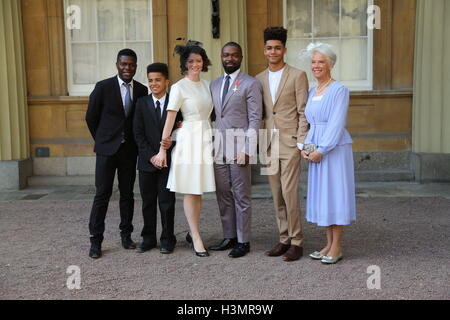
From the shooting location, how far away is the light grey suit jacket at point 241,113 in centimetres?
490

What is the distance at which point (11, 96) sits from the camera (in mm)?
8719

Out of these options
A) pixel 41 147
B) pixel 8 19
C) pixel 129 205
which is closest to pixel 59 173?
pixel 41 147

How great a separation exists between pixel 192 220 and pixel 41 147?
4.87 metres

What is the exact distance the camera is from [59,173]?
9148 millimetres

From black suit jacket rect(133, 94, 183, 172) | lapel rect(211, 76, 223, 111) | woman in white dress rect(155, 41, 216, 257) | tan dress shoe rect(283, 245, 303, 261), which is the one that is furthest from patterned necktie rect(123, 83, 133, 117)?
tan dress shoe rect(283, 245, 303, 261)

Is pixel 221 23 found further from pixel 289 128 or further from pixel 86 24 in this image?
pixel 289 128

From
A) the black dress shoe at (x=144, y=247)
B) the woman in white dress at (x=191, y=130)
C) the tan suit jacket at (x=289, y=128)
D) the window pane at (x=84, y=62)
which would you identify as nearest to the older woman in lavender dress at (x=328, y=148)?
the tan suit jacket at (x=289, y=128)

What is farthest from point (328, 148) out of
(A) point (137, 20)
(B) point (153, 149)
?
(A) point (137, 20)

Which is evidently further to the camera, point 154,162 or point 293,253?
point 154,162

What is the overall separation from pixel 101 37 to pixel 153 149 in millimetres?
4726

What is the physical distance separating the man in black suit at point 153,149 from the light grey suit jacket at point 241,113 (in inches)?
17.8

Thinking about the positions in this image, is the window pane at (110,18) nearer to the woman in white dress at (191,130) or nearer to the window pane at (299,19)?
the window pane at (299,19)

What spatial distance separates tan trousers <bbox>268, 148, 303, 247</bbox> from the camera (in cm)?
494

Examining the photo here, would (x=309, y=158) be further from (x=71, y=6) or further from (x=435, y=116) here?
(x=71, y=6)
